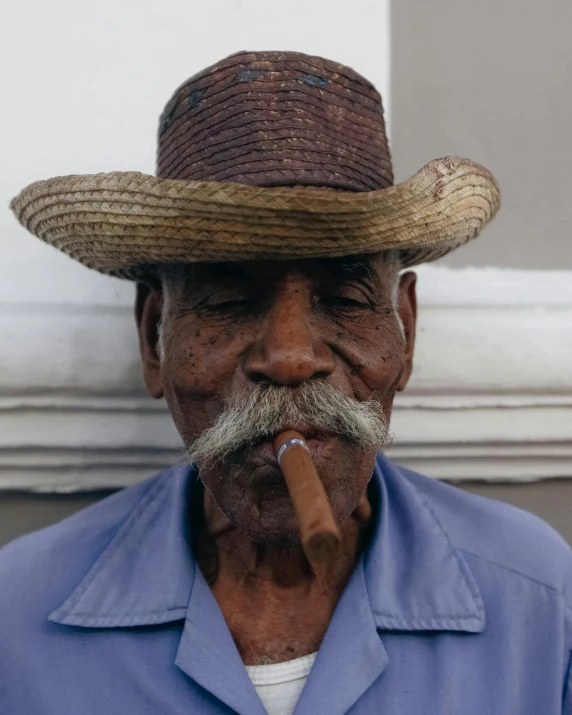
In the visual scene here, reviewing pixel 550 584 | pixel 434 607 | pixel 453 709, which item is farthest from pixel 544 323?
pixel 453 709

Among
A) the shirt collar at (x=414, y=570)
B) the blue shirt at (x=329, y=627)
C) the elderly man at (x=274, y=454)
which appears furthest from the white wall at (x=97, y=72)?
the shirt collar at (x=414, y=570)

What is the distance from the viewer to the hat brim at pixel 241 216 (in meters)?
0.99

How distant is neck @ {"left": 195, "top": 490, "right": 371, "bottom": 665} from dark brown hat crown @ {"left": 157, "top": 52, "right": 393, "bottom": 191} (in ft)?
1.89

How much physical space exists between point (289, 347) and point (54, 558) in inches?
22.0

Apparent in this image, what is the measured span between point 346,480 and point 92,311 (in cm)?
71

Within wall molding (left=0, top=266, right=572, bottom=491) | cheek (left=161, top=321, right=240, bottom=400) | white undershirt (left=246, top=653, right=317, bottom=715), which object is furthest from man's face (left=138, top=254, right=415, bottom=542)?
wall molding (left=0, top=266, right=572, bottom=491)

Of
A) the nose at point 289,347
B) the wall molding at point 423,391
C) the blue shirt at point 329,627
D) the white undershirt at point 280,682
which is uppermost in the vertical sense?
the nose at point 289,347

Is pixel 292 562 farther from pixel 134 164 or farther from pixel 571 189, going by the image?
pixel 571 189

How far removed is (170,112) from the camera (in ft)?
3.97

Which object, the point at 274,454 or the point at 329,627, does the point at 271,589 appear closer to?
the point at 329,627

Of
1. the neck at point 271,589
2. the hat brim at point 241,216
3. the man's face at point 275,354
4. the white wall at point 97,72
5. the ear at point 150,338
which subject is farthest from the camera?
Result: the white wall at point 97,72

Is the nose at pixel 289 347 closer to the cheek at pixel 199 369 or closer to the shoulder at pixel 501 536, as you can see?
the cheek at pixel 199 369

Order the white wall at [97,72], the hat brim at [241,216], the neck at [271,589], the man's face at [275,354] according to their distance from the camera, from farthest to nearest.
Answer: the white wall at [97,72], the neck at [271,589], the man's face at [275,354], the hat brim at [241,216]

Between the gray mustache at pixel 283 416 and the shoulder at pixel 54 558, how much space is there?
0.30 meters
